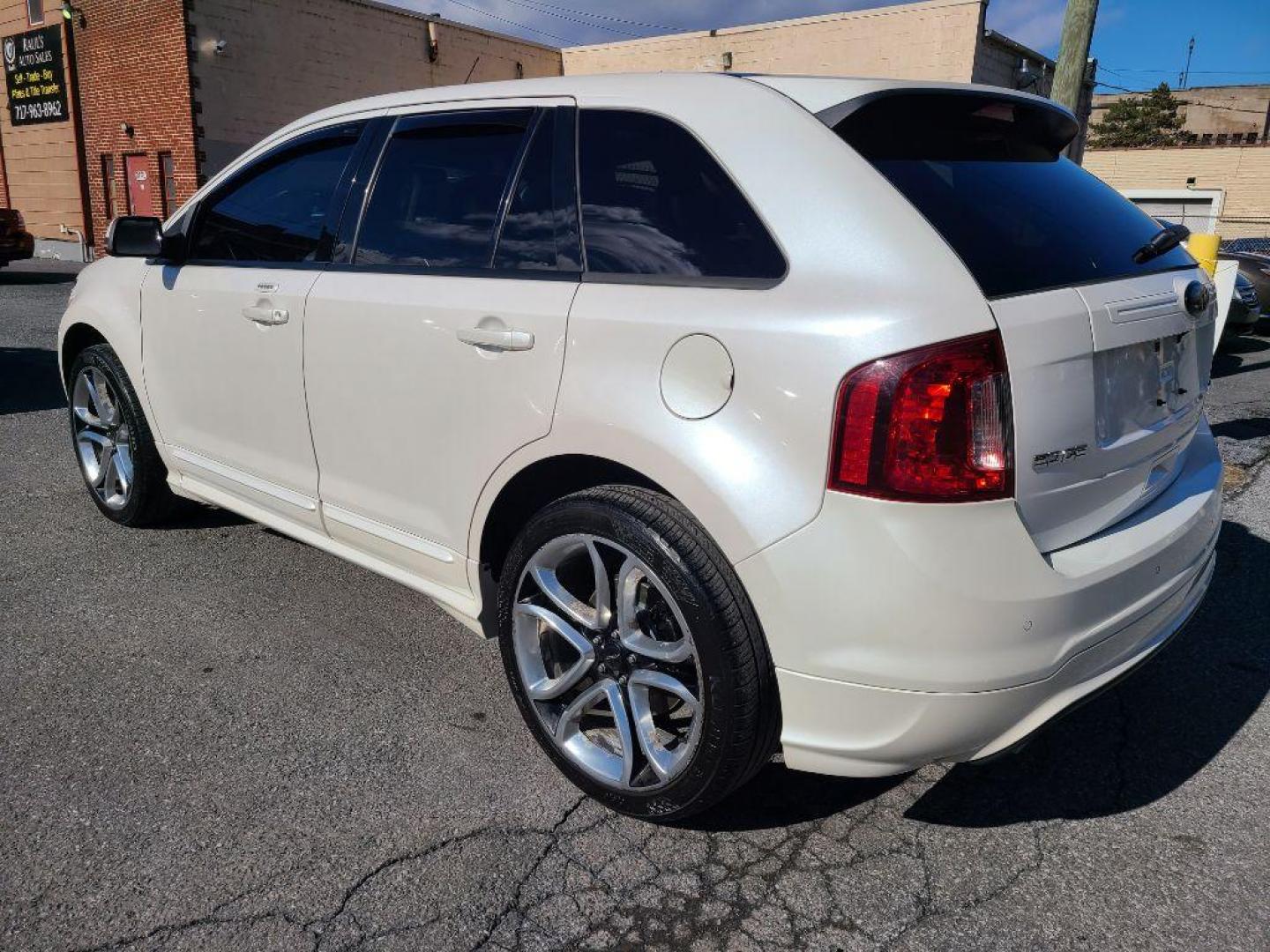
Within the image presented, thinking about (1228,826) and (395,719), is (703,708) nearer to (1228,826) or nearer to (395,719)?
(395,719)

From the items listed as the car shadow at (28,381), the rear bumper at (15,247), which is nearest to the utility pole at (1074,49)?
the car shadow at (28,381)

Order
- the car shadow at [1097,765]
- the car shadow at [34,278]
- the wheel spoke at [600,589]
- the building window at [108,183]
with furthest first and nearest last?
the building window at [108,183]
the car shadow at [34,278]
the car shadow at [1097,765]
the wheel spoke at [600,589]

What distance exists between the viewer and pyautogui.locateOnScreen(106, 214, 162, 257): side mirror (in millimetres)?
3836

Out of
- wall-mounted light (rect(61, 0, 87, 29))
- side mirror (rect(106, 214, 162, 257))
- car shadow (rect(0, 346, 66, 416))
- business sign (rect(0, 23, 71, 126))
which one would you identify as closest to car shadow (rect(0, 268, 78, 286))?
business sign (rect(0, 23, 71, 126))

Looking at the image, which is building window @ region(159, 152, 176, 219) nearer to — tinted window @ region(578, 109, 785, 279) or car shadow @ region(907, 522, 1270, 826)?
tinted window @ region(578, 109, 785, 279)

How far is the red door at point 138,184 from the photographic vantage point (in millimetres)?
20891

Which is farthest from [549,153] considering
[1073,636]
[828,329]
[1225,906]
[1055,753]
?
[1225,906]

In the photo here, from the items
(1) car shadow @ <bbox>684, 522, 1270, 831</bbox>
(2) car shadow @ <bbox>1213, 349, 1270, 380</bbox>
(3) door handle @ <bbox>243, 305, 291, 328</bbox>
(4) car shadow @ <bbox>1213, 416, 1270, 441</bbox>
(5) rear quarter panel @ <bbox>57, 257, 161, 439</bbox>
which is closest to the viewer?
(1) car shadow @ <bbox>684, 522, 1270, 831</bbox>

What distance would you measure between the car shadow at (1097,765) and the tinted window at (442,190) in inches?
66.8

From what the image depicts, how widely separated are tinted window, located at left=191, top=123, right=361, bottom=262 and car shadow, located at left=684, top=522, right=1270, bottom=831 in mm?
2259

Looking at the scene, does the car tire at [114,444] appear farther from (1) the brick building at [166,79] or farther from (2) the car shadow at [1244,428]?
(1) the brick building at [166,79]

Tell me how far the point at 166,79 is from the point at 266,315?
19293mm

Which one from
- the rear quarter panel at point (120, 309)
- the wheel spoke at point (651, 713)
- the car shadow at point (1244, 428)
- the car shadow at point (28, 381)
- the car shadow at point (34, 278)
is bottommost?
the car shadow at point (28, 381)

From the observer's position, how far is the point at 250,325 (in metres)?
3.47
